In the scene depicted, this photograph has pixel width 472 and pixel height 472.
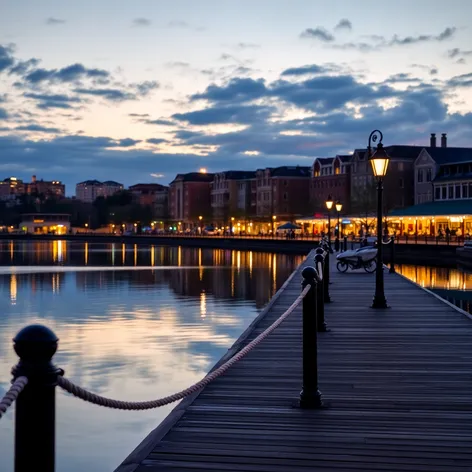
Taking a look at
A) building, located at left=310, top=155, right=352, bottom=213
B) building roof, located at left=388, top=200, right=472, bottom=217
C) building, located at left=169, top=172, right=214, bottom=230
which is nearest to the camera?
building roof, located at left=388, top=200, right=472, bottom=217

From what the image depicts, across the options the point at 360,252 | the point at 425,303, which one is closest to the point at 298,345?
the point at 425,303

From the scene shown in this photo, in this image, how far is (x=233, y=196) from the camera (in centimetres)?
14888

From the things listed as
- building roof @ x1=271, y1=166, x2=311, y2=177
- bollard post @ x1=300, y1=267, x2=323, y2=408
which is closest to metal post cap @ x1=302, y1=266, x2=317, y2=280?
bollard post @ x1=300, y1=267, x2=323, y2=408

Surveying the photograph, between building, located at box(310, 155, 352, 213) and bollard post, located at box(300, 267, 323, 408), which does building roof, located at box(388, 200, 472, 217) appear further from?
bollard post, located at box(300, 267, 323, 408)

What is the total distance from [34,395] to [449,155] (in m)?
94.9

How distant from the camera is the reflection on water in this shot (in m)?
33.5

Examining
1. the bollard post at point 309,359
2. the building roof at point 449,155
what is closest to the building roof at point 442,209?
the building roof at point 449,155

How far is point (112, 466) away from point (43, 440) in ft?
25.4

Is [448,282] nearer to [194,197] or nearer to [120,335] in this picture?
[120,335]

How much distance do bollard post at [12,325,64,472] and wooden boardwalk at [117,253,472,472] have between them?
2.48m

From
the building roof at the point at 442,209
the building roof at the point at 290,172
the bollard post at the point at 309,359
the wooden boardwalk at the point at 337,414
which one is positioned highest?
the building roof at the point at 290,172

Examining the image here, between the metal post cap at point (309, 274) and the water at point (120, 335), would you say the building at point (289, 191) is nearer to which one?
the water at point (120, 335)

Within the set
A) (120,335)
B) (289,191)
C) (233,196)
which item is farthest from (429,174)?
(120,335)

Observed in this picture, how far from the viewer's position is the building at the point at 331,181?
369ft
